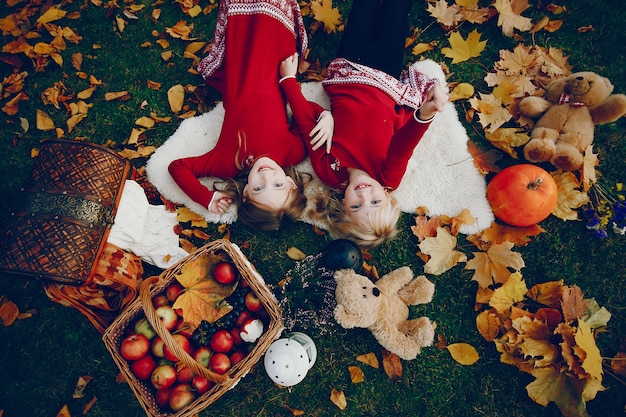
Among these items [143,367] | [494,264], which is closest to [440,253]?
[494,264]

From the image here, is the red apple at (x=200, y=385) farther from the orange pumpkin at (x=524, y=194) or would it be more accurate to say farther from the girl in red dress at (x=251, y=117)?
the orange pumpkin at (x=524, y=194)

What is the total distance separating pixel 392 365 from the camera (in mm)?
2760

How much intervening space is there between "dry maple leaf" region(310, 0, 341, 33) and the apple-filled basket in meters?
2.05

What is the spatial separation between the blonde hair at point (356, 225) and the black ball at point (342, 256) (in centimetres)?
10

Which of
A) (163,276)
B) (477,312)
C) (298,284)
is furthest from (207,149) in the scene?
(477,312)

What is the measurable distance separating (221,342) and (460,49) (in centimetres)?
287

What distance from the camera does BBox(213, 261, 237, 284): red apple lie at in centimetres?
251

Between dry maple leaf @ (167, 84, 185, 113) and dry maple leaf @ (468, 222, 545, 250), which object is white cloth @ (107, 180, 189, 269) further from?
dry maple leaf @ (468, 222, 545, 250)

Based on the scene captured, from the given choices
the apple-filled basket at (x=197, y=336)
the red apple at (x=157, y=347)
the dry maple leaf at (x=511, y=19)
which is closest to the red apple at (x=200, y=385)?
the apple-filled basket at (x=197, y=336)

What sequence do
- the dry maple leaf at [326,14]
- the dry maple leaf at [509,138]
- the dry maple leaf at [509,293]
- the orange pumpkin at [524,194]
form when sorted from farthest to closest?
the dry maple leaf at [326,14]
the dry maple leaf at [509,138]
the dry maple leaf at [509,293]
the orange pumpkin at [524,194]

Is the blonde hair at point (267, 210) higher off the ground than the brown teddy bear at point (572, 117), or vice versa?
the brown teddy bear at point (572, 117)

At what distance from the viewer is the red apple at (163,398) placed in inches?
93.2

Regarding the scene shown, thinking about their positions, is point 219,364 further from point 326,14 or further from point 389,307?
point 326,14

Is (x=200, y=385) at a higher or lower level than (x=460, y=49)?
lower
